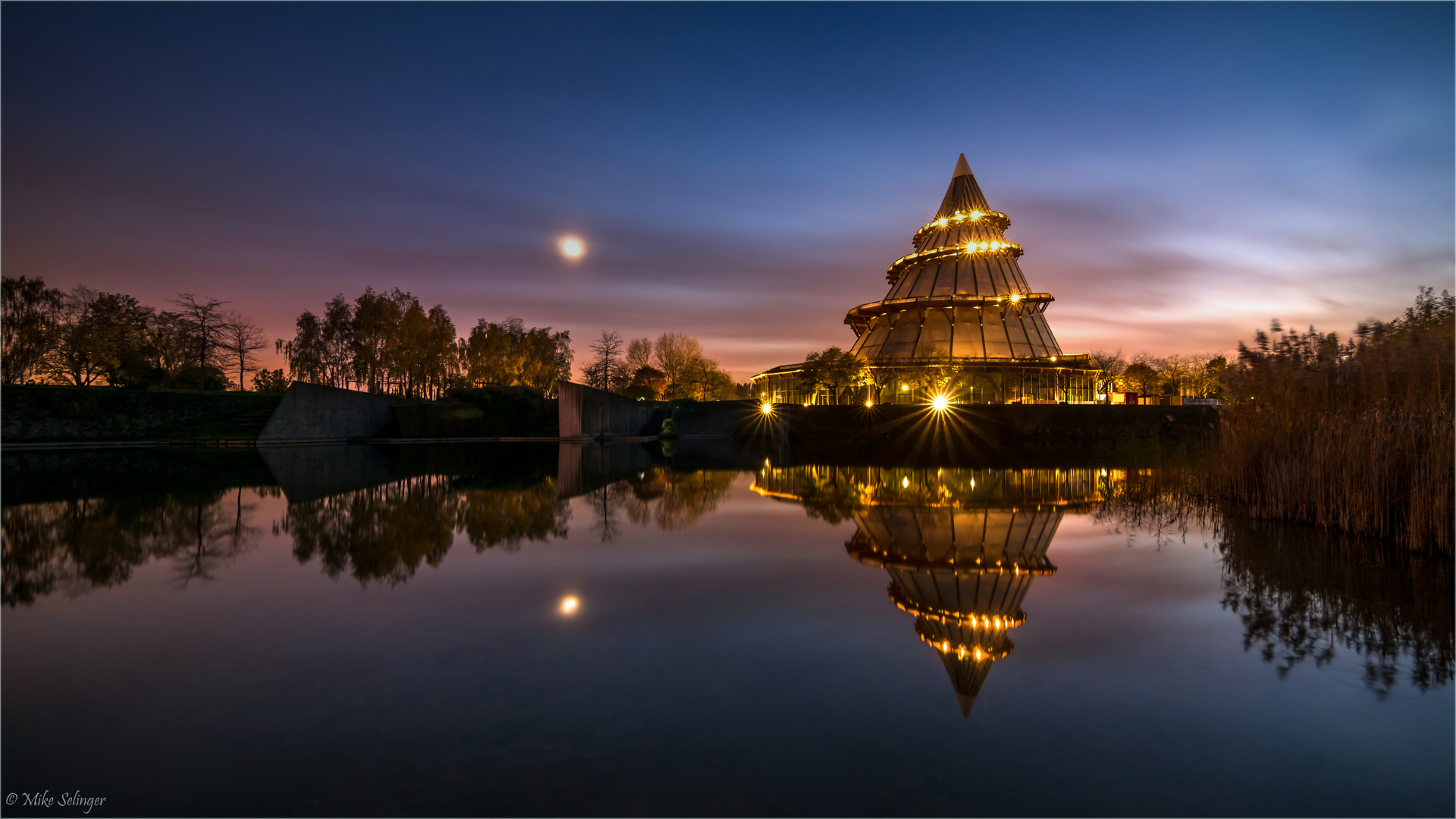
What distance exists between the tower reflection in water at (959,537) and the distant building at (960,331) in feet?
90.3

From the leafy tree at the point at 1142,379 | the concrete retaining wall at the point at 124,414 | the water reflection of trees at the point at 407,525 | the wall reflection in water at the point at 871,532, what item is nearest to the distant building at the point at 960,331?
the leafy tree at the point at 1142,379

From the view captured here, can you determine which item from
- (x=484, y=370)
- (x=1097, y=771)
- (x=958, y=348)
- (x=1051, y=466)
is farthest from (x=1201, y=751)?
(x=484, y=370)

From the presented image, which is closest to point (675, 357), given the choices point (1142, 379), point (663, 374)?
point (663, 374)

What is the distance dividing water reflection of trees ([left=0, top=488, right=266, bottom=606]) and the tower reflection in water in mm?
6768

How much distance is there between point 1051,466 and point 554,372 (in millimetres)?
66328

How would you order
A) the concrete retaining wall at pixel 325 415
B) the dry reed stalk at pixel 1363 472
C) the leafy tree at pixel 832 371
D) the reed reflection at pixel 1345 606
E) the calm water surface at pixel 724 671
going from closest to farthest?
the calm water surface at pixel 724 671 < the reed reflection at pixel 1345 606 < the dry reed stalk at pixel 1363 472 < the concrete retaining wall at pixel 325 415 < the leafy tree at pixel 832 371

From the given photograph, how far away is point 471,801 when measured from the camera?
273 cm

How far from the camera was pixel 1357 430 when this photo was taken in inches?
316

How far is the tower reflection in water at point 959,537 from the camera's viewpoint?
15.7 ft

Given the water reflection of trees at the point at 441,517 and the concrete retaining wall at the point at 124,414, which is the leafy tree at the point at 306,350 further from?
the water reflection of trees at the point at 441,517

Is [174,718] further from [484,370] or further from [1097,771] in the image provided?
[484,370]

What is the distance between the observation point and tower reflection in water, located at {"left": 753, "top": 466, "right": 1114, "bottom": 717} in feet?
15.7

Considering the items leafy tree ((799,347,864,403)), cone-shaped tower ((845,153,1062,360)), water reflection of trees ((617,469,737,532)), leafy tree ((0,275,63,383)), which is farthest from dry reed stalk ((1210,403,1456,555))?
leafy tree ((0,275,63,383))

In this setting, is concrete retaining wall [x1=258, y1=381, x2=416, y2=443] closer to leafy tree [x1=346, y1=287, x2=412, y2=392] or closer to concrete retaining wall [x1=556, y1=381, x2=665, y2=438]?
concrete retaining wall [x1=556, y1=381, x2=665, y2=438]
